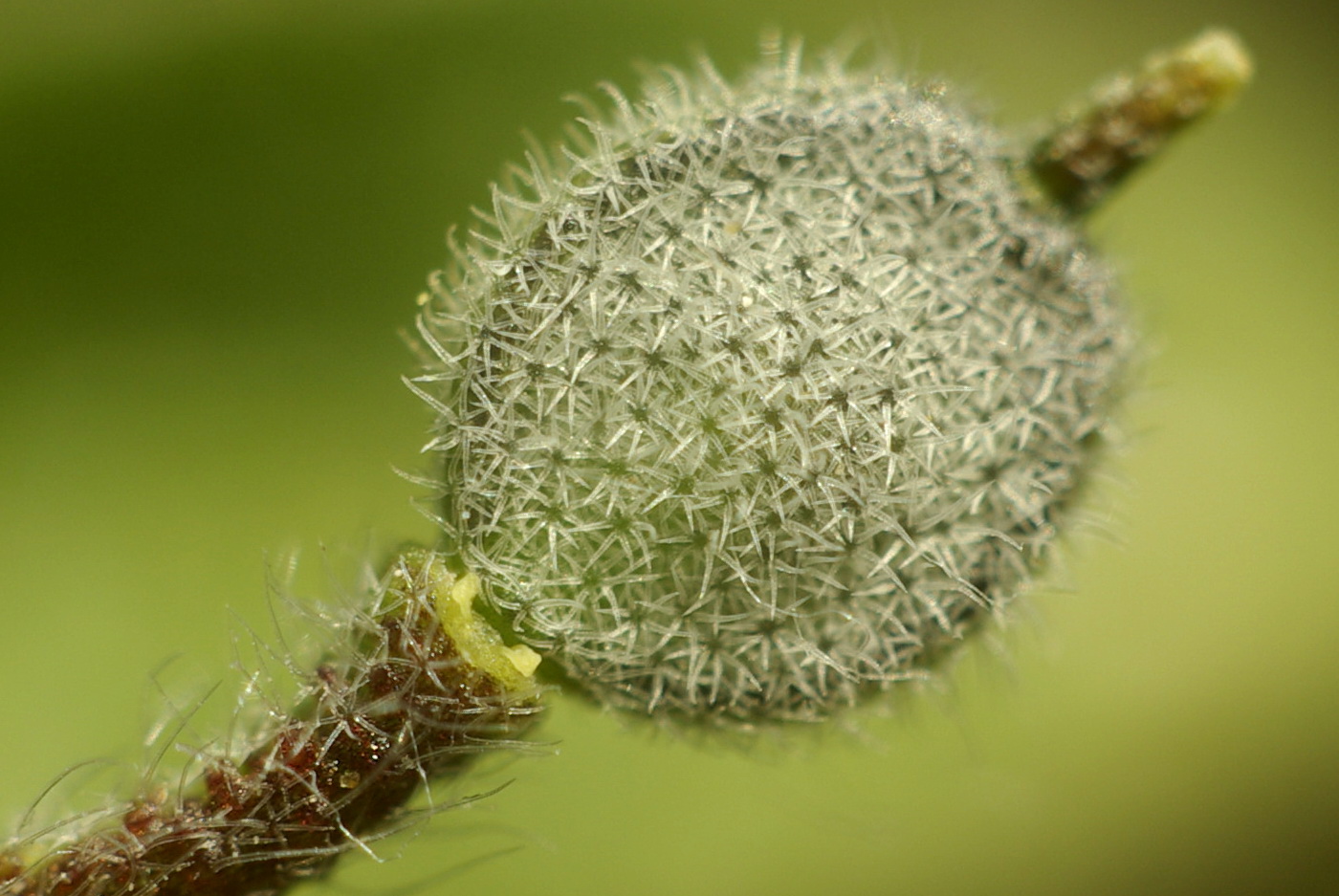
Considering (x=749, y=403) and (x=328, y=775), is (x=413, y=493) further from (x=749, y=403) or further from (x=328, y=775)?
(x=749, y=403)

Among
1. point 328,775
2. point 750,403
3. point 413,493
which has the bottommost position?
point 328,775

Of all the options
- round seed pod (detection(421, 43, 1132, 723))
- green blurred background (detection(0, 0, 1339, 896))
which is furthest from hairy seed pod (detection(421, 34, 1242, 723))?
green blurred background (detection(0, 0, 1339, 896))

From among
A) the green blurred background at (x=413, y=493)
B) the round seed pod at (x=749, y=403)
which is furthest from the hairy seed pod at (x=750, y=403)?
the green blurred background at (x=413, y=493)

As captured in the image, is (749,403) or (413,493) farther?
(413,493)

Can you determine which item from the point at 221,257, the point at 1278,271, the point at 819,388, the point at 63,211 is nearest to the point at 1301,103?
the point at 1278,271

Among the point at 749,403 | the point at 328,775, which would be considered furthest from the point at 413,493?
the point at 749,403

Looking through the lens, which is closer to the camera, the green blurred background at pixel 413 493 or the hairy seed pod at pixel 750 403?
the hairy seed pod at pixel 750 403

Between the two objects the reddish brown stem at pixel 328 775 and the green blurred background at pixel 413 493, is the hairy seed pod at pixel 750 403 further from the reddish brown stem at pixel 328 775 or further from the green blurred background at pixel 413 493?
the green blurred background at pixel 413 493
